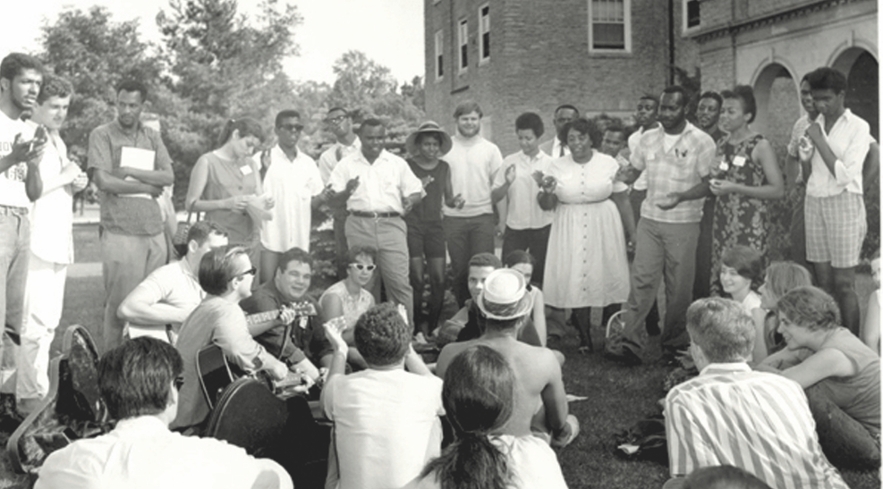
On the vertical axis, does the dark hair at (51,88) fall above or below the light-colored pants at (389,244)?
above

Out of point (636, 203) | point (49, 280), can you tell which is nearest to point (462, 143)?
point (636, 203)

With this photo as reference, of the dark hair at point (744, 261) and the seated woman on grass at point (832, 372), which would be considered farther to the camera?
the dark hair at point (744, 261)

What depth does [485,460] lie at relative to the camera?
6.86 ft

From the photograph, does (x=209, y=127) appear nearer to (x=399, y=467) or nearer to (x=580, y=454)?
(x=580, y=454)

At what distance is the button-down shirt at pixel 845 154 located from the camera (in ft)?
16.9

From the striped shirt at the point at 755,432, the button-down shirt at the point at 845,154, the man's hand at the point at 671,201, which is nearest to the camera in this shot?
the striped shirt at the point at 755,432

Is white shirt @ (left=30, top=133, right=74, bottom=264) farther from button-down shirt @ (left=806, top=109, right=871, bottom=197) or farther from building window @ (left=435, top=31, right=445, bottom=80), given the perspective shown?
building window @ (left=435, top=31, right=445, bottom=80)

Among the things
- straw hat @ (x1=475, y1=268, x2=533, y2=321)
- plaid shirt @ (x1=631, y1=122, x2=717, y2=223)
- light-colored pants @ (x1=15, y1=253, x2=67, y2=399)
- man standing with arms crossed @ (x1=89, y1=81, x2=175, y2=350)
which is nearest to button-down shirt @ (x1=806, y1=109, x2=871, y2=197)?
plaid shirt @ (x1=631, y1=122, x2=717, y2=223)

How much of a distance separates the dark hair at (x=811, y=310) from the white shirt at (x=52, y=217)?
12.0ft

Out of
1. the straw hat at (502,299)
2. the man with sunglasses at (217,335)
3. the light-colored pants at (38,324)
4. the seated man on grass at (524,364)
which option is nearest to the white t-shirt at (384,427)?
the seated man on grass at (524,364)

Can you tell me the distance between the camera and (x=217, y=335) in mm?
3391

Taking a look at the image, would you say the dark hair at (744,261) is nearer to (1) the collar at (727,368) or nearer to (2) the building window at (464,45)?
(1) the collar at (727,368)

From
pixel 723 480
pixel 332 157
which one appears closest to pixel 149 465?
pixel 723 480

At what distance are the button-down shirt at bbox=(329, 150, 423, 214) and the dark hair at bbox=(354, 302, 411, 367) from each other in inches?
136
